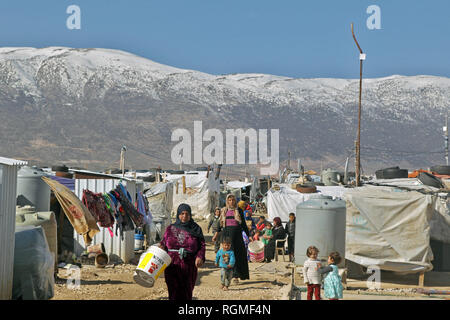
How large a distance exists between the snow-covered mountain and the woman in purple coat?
85738mm

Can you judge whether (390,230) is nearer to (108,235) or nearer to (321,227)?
(321,227)

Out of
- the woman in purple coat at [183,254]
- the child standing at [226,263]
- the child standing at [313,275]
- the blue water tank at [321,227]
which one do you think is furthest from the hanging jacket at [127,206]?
the woman in purple coat at [183,254]

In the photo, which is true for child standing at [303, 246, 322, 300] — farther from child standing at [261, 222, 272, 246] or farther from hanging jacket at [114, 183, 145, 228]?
child standing at [261, 222, 272, 246]

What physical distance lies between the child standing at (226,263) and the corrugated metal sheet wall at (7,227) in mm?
3697

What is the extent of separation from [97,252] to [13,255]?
5439mm

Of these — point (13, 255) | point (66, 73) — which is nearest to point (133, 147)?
point (66, 73)

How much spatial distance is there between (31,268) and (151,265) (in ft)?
5.30

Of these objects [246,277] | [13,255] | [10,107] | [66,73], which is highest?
[66,73]

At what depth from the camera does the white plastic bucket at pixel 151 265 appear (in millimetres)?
6629

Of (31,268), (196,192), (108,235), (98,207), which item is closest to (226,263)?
(98,207)

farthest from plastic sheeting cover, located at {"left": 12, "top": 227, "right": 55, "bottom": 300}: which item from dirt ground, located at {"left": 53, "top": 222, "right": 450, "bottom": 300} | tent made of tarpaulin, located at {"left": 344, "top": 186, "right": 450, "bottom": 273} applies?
tent made of tarpaulin, located at {"left": 344, "top": 186, "right": 450, "bottom": 273}

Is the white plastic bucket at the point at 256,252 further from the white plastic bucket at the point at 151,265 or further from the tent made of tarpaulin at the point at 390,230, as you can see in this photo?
the white plastic bucket at the point at 151,265

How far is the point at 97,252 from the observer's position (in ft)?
41.1
